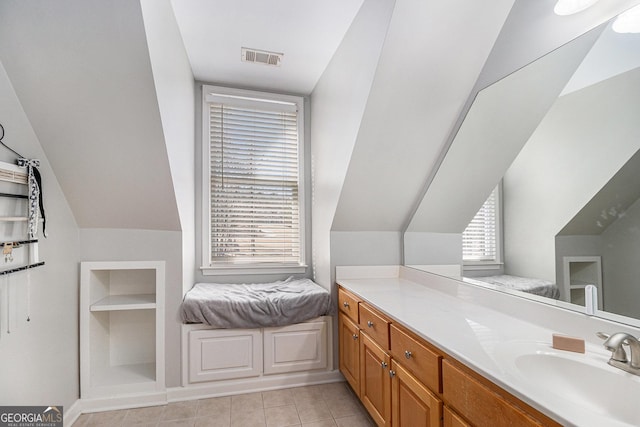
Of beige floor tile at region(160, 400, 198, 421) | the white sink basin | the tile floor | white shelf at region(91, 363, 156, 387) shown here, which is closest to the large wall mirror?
the white sink basin

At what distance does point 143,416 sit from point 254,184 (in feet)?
6.58

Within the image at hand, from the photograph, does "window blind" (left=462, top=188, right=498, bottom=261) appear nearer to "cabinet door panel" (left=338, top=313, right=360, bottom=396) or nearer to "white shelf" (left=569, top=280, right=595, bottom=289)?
"white shelf" (left=569, top=280, right=595, bottom=289)

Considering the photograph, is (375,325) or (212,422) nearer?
(375,325)

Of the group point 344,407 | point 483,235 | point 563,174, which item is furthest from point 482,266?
point 344,407

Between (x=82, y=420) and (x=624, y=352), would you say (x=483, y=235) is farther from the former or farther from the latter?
(x=82, y=420)

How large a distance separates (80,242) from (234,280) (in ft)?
4.07

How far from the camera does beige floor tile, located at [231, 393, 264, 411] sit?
2.27m

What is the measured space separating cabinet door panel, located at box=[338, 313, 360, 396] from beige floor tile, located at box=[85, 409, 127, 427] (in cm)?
156

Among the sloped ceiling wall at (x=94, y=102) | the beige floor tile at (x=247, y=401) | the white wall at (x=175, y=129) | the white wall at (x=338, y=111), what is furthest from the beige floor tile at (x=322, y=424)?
the sloped ceiling wall at (x=94, y=102)

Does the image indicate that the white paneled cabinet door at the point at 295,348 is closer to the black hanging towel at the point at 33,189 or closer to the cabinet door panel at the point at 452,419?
the cabinet door panel at the point at 452,419

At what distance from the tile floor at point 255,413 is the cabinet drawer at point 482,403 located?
45.6 inches

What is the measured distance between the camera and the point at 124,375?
2.43m

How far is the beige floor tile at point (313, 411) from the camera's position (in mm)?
2105

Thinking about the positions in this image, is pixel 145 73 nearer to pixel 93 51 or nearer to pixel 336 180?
pixel 93 51
